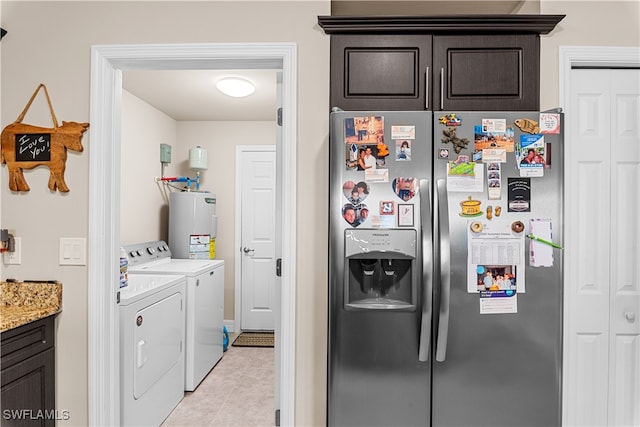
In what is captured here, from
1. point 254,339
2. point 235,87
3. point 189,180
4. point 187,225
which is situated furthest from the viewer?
point 254,339

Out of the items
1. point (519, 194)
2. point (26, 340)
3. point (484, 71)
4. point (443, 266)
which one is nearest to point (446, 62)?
point (484, 71)

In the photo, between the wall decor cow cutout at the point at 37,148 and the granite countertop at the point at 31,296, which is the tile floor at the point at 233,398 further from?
the wall decor cow cutout at the point at 37,148

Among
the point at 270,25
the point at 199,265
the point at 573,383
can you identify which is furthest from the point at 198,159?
the point at 573,383

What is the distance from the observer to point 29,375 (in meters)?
1.73

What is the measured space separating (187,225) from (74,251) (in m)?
2.12

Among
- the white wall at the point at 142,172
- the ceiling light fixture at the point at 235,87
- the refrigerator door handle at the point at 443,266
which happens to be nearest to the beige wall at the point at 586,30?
the refrigerator door handle at the point at 443,266

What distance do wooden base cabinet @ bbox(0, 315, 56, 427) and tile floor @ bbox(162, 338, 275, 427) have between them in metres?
1.03

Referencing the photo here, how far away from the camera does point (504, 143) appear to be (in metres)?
1.50

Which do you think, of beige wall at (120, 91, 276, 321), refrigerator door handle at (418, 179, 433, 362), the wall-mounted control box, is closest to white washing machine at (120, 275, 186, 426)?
beige wall at (120, 91, 276, 321)

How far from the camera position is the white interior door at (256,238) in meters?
4.67

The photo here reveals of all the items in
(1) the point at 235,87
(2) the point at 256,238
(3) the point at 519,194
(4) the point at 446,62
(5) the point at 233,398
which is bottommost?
(5) the point at 233,398

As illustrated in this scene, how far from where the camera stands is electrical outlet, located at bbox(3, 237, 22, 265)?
1916 millimetres

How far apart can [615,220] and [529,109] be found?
2.25 ft

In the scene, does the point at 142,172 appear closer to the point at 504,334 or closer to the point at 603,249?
the point at 504,334
